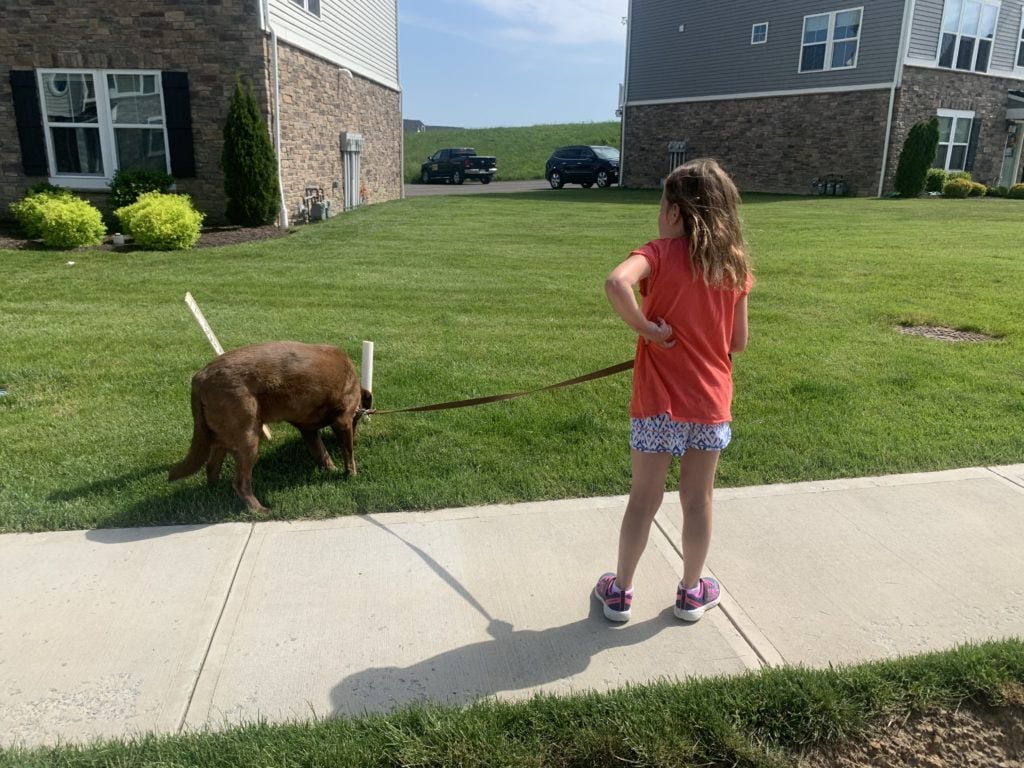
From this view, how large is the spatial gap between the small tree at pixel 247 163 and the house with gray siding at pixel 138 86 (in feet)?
1.67

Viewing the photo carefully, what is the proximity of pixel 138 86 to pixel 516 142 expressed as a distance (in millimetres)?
40235

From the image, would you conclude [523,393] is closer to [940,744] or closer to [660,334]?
[660,334]

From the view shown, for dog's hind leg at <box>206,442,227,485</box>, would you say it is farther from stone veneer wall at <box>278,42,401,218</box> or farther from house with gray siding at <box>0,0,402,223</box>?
stone veneer wall at <box>278,42,401,218</box>

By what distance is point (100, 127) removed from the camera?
42.2 feet

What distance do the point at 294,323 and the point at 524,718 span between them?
17.1ft

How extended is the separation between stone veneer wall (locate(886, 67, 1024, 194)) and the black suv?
37.4 ft

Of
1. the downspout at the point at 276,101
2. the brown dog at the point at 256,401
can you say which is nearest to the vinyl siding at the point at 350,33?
the downspout at the point at 276,101

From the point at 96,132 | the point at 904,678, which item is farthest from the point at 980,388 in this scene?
the point at 96,132

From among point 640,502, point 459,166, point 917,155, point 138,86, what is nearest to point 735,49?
point 917,155

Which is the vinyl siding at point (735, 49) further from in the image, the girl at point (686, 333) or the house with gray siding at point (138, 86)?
the girl at point (686, 333)

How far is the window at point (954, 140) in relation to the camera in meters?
22.9

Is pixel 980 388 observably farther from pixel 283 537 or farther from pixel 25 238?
pixel 25 238

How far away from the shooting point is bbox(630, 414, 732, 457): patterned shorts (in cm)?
252

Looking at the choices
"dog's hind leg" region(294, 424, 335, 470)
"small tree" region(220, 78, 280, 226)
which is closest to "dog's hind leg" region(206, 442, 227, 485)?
"dog's hind leg" region(294, 424, 335, 470)
